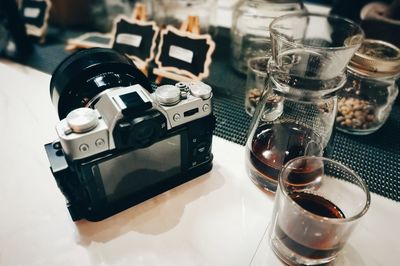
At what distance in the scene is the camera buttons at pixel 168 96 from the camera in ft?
1.33

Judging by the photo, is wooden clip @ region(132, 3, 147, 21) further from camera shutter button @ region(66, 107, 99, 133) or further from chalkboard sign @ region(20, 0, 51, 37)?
camera shutter button @ region(66, 107, 99, 133)

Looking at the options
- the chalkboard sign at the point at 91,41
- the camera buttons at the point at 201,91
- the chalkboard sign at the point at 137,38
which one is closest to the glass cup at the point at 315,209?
the camera buttons at the point at 201,91

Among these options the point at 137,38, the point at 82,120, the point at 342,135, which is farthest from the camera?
the point at 137,38

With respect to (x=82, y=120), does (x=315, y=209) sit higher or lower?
lower

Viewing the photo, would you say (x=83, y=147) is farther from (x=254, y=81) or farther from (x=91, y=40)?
(x=91, y=40)

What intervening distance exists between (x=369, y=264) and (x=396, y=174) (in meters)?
0.18

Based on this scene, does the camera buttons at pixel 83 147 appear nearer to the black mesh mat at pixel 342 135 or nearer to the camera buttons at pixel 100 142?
the camera buttons at pixel 100 142

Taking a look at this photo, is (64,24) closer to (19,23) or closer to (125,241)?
(19,23)

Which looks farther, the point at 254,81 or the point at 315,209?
the point at 254,81

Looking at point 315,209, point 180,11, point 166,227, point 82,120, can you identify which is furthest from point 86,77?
point 180,11

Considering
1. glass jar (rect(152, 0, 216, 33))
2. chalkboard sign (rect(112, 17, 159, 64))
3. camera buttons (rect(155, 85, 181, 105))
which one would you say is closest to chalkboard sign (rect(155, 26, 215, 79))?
chalkboard sign (rect(112, 17, 159, 64))

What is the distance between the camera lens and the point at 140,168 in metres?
0.44

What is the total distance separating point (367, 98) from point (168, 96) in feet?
1.33

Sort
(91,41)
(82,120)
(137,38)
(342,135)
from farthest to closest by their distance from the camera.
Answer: (91,41), (137,38), (342,135), (82,120)
